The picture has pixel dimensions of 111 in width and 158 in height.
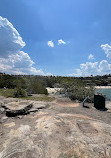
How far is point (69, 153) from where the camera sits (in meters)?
2.79

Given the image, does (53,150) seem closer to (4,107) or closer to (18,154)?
(18,154)

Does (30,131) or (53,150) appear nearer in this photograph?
(53,150)

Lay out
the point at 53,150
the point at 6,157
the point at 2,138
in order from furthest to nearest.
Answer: the point at 2,138 → the point at 53,150 → the point at 6,157

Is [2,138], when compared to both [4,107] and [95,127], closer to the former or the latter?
[95,127]

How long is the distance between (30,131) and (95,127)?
209 centimetres

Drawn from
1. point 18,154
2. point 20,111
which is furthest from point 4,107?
point 18,154

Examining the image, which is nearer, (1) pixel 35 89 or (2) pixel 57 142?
(2) pixel 57 142

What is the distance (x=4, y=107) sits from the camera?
671cm

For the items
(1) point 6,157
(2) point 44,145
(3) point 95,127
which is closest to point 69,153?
(2) point 44,145

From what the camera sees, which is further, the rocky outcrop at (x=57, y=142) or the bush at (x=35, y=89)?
the bush at (x=35, y=89)

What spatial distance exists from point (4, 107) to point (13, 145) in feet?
13.0

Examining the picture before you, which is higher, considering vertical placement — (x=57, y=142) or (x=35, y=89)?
(x=35, y=89)

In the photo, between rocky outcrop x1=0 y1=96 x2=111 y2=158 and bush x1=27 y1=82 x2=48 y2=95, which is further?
bush x1=27 y1=82 x2=48 y2=95

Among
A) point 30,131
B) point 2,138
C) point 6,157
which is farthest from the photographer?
point 30,131
